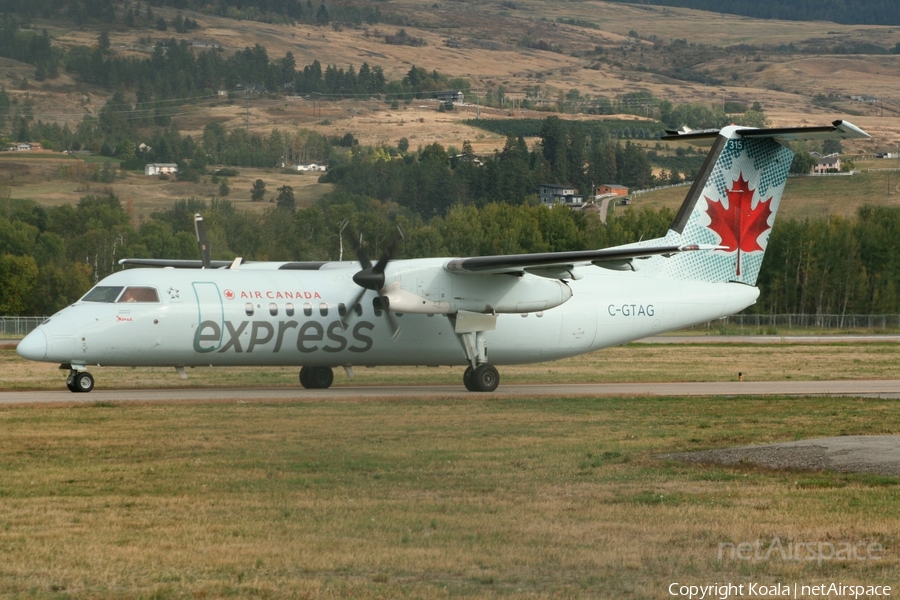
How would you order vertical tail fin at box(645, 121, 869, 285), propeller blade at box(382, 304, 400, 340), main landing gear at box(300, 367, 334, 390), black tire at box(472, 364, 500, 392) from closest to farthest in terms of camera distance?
propeller blade at box(382, 304, 400, 340), black tire at box(472, 364, 500, 392), main landing gear at box(300, 367, 334, 390), vertical tail fin at box(645, 121, 869, 285)

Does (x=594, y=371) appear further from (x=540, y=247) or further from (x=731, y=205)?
(x=540, y=247)

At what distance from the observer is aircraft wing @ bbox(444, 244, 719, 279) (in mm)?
28422

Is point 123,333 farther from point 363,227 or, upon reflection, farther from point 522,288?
point 363,227

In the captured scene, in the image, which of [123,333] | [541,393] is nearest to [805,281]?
[541,393]

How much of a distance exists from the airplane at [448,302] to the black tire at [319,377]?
1.2 inches

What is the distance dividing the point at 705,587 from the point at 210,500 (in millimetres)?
6332

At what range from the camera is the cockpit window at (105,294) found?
27.7m

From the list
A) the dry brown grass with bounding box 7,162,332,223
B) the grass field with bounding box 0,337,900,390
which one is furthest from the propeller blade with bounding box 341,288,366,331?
the dry brown grass with bounding box 7,162,332,223

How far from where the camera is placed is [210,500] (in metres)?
14.3

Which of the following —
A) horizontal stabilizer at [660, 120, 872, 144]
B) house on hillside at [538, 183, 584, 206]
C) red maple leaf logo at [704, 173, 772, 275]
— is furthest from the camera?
house on hillside at [538, 183, 584, 206]

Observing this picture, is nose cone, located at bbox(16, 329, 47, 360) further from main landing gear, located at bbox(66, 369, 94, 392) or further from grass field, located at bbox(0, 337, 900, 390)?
grass field, located at bbox(0, 337, 900, 390)

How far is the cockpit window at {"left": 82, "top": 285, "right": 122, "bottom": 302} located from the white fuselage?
149 millimetres

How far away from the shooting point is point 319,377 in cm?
3173

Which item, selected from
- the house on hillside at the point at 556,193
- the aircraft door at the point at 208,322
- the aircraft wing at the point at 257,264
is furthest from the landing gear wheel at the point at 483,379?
the house on hillside at the point at 556,193
